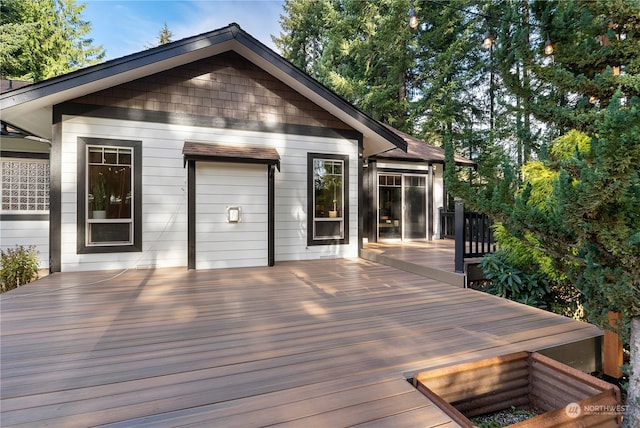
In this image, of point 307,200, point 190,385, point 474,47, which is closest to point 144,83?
point 307,200

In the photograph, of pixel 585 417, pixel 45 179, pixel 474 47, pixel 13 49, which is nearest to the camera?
pixel 585 417

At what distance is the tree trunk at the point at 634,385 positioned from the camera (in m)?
2.09

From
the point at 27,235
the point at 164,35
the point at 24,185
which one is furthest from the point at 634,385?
the point at 164,35

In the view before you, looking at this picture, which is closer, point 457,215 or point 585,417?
point 585,417

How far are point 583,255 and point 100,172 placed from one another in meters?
6.83

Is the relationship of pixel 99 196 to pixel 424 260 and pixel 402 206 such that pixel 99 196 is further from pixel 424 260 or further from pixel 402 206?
pixel 402 206

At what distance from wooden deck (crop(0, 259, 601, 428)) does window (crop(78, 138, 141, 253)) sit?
1.12m

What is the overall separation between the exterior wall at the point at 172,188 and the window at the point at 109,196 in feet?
0.37

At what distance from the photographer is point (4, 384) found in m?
1.91

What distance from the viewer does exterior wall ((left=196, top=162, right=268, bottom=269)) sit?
577 centimetres

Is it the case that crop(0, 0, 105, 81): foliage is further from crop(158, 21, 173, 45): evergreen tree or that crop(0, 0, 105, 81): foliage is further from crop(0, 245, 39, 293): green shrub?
crop(0, 245, 39, 293): green shrub

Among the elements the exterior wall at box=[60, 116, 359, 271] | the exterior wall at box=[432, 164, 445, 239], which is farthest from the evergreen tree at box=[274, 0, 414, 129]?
the exterior wall at box=[60, 116, 359, 271]

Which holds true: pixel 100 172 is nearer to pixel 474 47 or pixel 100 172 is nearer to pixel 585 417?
pixel 585 417

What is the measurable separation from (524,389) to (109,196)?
21.1 feet
